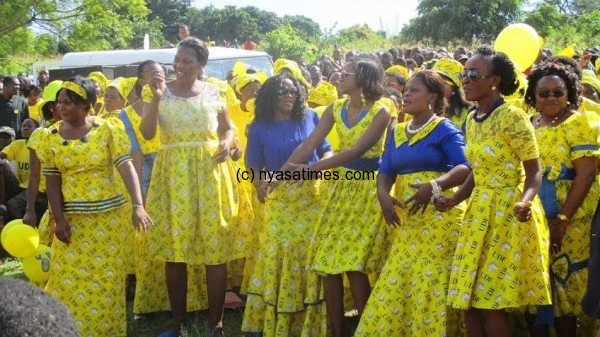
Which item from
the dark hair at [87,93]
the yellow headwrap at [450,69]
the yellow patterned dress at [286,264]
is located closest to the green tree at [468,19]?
the yellow headwrap at [450,69]

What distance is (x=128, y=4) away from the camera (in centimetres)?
2067

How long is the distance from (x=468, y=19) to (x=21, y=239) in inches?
994

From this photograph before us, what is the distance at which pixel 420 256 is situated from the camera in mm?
4570

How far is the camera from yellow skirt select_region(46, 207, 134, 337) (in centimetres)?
517

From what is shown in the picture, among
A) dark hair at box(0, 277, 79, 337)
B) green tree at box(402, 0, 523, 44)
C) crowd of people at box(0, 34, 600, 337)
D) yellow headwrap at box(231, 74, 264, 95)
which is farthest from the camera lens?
green tree at box(402, 0, 523, 44)

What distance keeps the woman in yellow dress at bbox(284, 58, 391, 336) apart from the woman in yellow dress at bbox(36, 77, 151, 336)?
1.24 metres

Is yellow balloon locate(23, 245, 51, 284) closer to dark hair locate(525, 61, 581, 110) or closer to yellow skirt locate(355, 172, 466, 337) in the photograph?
yellow skirt locate(355, 172, 466, 337)

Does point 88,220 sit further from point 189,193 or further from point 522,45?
point 522,45

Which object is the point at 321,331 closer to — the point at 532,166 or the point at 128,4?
the point at 532,166

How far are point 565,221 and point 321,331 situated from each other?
70.1 inches

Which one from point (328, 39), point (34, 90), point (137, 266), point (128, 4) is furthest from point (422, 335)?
point (328, 39)

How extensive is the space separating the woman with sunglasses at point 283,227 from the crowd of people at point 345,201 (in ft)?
0.03

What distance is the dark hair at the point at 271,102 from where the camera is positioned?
5590mm

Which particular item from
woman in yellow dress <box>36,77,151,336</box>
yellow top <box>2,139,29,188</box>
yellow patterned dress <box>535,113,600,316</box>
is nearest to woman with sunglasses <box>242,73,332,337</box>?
woman in yellow dress <box>36,77,151,336</box>
